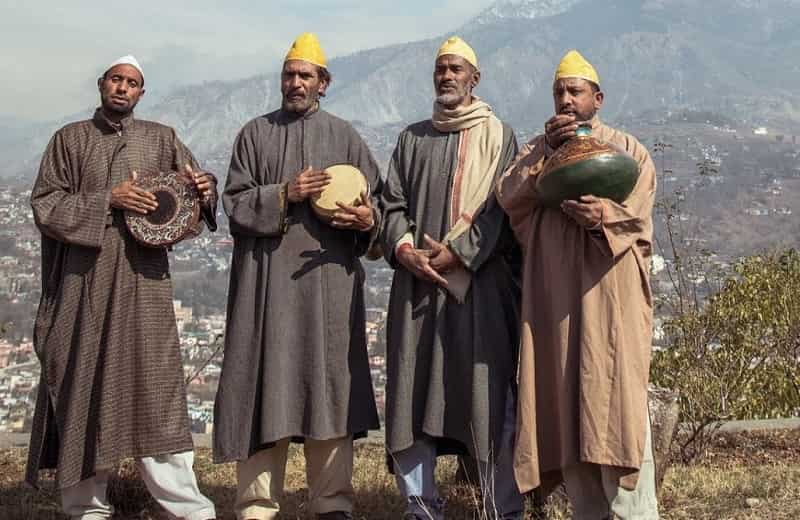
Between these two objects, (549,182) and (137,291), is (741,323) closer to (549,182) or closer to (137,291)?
(549,182)

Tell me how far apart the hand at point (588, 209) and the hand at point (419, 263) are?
2.71 feet

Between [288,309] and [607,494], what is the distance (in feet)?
5.93

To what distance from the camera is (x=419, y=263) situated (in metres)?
4.91

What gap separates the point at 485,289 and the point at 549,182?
2.59ft

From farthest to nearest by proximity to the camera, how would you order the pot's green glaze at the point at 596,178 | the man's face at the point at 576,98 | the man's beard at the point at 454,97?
1. the man's beard at the point at 454,97
2. the man's face at the point at 576,98
3. the pot's green glaze at the point at 596,178

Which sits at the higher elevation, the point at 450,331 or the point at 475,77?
→ the point at 475,77

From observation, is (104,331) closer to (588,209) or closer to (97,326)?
(97,326)

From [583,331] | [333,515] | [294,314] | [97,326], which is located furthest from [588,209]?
[97,326]

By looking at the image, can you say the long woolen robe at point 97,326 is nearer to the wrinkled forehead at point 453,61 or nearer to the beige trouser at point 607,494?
the wrinkled forehead at point 453,61

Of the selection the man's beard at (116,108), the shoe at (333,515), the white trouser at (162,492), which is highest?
the man's beard at (116,108)

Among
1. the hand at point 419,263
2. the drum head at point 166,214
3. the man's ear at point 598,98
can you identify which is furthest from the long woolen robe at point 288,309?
the man's ear at point 598,98

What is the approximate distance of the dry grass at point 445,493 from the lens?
18.2 ft

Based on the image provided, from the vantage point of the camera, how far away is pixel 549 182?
440 cm

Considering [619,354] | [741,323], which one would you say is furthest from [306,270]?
[741,323]
